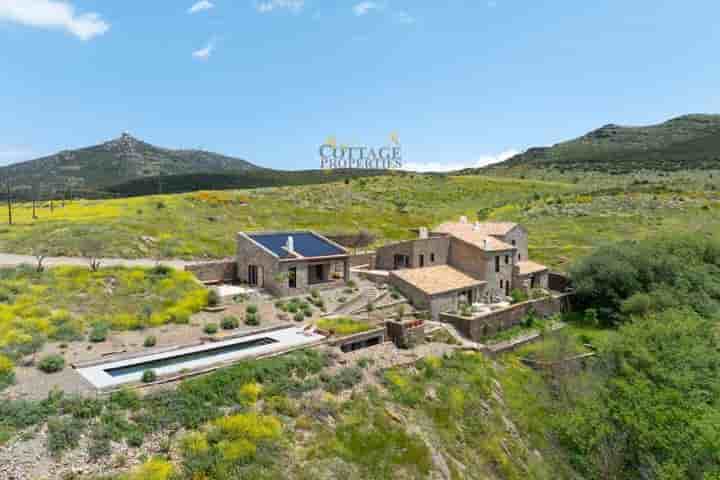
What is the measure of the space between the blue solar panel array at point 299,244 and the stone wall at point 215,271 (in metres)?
2.61

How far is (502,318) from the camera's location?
1212 inches

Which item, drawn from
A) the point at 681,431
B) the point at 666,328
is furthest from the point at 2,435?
the point at 666,328

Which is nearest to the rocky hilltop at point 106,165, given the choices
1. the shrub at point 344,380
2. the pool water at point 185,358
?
the pool water at point 185,358

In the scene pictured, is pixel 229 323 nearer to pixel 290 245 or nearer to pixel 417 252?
pixel 290 245

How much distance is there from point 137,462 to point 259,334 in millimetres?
10368

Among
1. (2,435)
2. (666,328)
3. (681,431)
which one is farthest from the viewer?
(666,328)

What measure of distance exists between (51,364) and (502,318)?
2453cm

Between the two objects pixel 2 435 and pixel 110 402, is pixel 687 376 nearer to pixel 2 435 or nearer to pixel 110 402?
pixel 110 402

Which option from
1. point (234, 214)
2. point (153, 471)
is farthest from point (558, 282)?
point (234, 214)

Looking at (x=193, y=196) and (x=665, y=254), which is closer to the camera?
(x=665, y=254)

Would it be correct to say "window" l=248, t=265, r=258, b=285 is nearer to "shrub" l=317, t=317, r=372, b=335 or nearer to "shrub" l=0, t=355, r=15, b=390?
"shrub" l=317, t=317, r=372, b=335

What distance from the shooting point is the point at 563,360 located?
1076 inches

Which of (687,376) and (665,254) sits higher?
(665,254)

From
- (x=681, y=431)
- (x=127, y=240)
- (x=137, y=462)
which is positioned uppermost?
(x=127, y=240)
